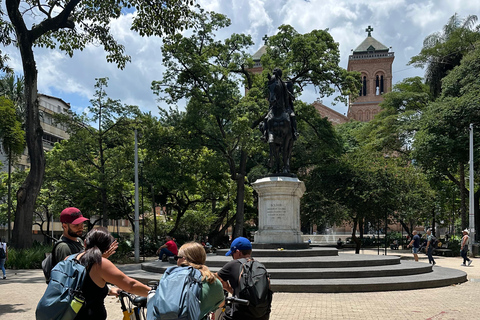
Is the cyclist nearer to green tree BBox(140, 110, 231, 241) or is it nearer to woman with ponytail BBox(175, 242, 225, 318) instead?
woman with ponytail BBox(175, 242, 225, 318)

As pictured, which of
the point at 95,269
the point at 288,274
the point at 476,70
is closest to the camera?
the point at 95,269

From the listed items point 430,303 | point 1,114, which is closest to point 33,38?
point 1,114

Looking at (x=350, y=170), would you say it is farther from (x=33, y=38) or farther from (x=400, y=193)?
(x=33, y=38)

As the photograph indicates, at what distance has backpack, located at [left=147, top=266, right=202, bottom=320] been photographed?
3.08m

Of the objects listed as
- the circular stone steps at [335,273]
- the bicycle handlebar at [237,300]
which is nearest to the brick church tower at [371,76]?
the circular stone steps at [335,273]

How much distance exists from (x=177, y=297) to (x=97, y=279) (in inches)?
31.2

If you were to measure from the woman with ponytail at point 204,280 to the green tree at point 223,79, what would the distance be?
22.9m

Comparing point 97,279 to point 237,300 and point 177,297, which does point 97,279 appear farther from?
point 237,300

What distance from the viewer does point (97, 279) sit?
356 cm

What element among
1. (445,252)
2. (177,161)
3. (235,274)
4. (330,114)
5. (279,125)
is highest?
(330,114)

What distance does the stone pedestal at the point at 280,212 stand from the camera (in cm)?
1523

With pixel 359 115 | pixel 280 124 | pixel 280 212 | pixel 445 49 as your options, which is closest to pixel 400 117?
pixel 445 49

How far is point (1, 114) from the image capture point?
2006 cm

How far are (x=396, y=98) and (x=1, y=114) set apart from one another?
34579 millimetres
